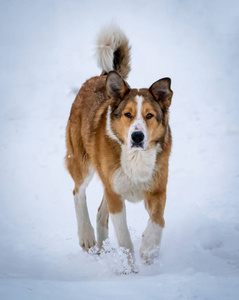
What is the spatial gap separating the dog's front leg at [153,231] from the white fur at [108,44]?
6.81ft

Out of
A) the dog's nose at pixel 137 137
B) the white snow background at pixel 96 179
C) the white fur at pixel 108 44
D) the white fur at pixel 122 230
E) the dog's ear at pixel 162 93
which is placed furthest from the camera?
the white fur at pixel 108 44

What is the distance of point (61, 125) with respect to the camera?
10.6 meters

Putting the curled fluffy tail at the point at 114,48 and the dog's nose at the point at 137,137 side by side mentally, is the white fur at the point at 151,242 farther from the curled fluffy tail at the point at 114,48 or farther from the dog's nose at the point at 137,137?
the curled fluffy tail at the point at 114,48

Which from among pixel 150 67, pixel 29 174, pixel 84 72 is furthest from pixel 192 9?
pixel 29 174

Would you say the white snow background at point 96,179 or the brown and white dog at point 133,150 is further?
the brown and white dog at point 133,150

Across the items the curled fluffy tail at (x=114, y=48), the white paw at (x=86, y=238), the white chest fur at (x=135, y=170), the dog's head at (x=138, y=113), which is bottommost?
the white paw at (x=86, y=238)

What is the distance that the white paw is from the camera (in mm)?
5168

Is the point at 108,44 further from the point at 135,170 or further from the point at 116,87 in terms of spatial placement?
the point at 135,170

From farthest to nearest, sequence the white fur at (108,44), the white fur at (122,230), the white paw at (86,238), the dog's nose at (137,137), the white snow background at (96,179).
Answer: the white fur at (108,44)
the white paw at (86,238)
the white fur at (122,230)
the dog's nose at (137,137)
the white snow background at (96,179)

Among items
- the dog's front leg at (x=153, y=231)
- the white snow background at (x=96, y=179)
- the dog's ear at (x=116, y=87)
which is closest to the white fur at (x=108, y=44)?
the white snow background at (x=96, y=179)

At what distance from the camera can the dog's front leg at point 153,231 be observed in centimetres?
422

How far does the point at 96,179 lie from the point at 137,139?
4.60 feet

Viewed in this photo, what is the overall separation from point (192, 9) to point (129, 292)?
15.7 meters

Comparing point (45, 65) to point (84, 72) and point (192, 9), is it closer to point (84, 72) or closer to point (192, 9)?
point (84, 72)
